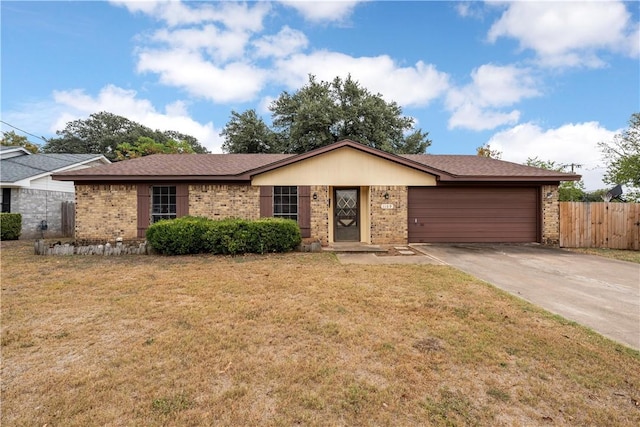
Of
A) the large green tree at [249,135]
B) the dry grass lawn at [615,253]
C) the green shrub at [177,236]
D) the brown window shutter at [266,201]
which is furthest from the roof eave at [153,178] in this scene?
the large green tree at [249,135]

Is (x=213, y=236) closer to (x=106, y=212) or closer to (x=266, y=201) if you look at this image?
(x=266, y=201)

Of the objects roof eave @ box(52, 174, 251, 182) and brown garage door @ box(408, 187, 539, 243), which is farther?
brown garage door @ box(408, 187, 539, 243)

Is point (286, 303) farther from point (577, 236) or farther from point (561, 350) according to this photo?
point (577, 236)

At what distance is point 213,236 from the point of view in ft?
28.1

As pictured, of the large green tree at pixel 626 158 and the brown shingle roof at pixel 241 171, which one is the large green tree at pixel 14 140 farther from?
the large green tree at pixel 626 158

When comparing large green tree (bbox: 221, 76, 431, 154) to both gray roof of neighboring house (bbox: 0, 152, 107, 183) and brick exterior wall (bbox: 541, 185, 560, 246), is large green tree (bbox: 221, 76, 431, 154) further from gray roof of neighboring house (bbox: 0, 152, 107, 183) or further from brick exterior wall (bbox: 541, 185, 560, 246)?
brick exterior wall (bbox: 541, 185, 560, 246)

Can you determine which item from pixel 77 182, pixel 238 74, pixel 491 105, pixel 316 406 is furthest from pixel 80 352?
pixel 491 105

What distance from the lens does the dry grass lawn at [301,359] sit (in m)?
2.23

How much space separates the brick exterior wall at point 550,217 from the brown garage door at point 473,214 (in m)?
0.27

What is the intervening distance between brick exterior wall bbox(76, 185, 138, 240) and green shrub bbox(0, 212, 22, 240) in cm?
478

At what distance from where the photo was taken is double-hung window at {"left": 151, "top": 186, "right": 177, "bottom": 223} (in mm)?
11008

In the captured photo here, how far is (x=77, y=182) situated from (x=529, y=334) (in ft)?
44.6

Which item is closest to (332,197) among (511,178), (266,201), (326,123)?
(266,201)

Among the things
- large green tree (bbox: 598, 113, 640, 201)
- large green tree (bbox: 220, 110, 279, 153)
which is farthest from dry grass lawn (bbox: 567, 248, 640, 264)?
large green tree (bbox: 220, 110, 279, 153)
